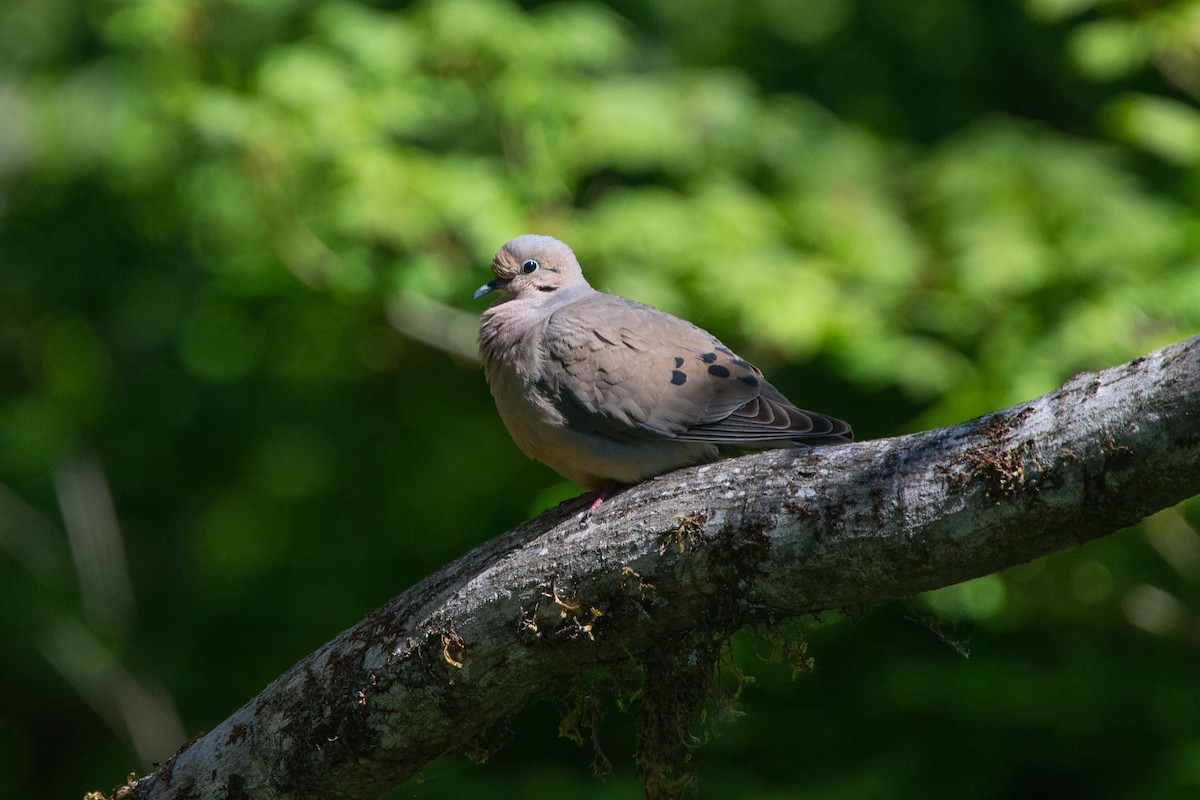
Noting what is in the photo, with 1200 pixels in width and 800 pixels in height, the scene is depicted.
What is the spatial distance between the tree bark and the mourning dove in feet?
1.48

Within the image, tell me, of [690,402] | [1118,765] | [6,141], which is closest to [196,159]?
[6,141]

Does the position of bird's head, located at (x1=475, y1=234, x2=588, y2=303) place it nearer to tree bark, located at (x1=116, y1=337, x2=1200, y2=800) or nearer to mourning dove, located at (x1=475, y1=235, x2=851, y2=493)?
mourning dove, located at (x1=475, y1=235, x2=851, y2=493)

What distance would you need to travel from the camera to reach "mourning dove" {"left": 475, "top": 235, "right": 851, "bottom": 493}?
3.26 m

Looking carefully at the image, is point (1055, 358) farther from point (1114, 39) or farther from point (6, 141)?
point (6, 141)

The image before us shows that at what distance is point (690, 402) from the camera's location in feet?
10.9

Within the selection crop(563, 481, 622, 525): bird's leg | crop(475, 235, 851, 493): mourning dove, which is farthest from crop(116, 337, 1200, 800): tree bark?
crop(475, 235, 851, 493): mourning dove

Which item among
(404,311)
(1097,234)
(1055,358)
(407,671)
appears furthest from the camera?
(404,311)

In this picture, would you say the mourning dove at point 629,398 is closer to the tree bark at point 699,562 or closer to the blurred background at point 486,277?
the tree bark at point 699,562

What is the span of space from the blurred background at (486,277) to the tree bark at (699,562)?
473 mm

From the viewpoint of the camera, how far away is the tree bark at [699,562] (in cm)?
204

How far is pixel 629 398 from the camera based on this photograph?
3293mm

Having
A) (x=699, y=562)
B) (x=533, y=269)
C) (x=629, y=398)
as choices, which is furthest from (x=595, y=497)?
(x=533, y=269)

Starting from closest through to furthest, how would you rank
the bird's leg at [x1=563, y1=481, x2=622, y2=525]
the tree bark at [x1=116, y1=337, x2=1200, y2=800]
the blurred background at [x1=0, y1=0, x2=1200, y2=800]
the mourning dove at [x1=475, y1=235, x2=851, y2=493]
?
the tree bark at [x1=116, y1=337, x2=1200, y2=800], the bird's leg at [x1=563, y1=481, x2=622, y2=525], the mourning dove at [x1=475, y1=235, x2=851, y2=493], the blurred background at [x1=0, y1=0, x2=1200, y2=800]

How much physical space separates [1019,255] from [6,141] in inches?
239
